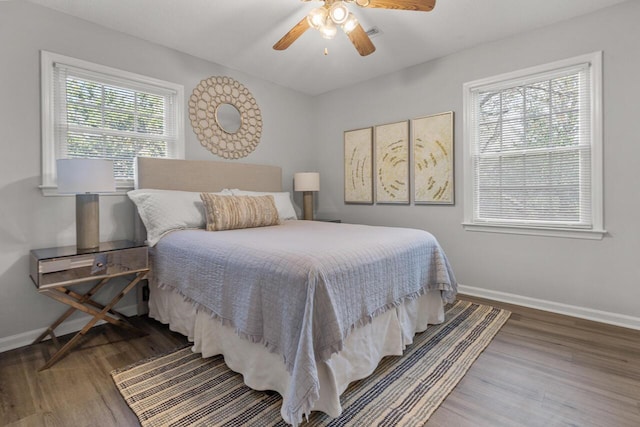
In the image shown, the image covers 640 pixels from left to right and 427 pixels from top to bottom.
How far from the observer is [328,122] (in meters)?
4.64

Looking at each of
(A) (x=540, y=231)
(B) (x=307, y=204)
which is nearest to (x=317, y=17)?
(B) (x=307, y=204)

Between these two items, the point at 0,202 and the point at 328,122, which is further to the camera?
the point at 328,122

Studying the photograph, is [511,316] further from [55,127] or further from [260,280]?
[55,127]

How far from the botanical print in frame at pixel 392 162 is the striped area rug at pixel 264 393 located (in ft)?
6.43

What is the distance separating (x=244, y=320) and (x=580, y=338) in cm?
246

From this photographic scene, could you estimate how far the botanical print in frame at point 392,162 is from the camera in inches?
150

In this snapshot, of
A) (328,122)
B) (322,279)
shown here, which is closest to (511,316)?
(322,279)

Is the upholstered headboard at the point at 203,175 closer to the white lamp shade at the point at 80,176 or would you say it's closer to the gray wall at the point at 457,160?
the gray wall at the point at 457,160

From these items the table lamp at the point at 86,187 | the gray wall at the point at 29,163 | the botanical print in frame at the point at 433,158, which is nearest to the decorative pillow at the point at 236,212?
the table lamp at the point at 86,187

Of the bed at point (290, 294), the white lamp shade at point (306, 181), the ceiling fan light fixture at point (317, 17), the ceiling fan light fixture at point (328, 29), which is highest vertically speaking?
the ceiling fan light fixture at point (317, 17)

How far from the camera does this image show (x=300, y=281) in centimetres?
150

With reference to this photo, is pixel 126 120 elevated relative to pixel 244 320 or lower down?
elevated

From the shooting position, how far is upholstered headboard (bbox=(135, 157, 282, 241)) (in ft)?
9.47

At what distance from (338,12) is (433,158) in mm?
2026
